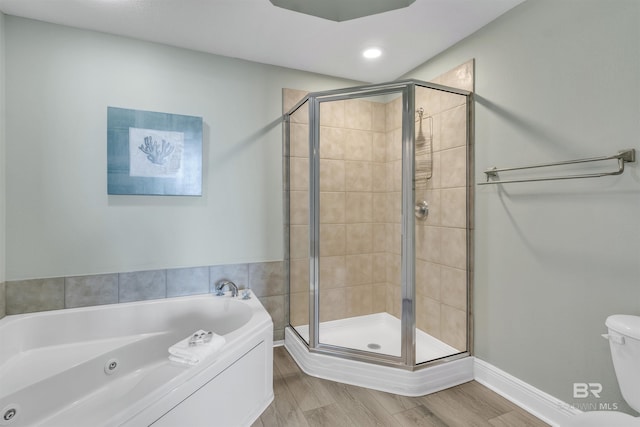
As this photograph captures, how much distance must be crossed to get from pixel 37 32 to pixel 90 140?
74 cm

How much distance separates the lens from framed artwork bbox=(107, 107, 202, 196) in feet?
7.20

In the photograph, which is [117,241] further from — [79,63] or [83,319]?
[79,63]

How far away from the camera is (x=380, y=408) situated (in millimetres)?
1861

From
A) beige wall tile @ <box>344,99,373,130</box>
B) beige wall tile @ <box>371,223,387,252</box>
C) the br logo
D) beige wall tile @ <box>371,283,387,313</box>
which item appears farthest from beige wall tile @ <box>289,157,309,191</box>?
the br logo

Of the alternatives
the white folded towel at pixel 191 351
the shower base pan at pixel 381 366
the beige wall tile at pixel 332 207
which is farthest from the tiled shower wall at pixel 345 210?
the white folded towel at pixel 191 351

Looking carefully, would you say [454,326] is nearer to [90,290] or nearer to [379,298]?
[379,298]

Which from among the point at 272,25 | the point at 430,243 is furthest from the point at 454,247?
the point at 272,25

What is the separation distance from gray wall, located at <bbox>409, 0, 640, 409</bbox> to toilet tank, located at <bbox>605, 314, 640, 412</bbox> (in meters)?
0.18

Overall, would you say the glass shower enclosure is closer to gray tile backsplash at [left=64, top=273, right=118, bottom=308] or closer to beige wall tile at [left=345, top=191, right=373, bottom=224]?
beige wall tile at [left=345, top=191, right=373, bottom=224]

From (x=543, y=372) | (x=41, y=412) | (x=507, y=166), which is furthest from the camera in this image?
(x=507, y=166)

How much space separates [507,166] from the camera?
6.50 feet

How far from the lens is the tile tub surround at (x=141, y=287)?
204 cm

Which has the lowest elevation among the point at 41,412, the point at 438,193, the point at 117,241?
the point at 41,412

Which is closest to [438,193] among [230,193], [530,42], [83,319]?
[530,42]
